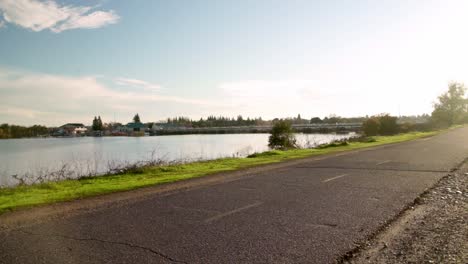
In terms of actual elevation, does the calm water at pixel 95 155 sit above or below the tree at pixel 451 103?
below

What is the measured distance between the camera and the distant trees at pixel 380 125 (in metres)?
74.3

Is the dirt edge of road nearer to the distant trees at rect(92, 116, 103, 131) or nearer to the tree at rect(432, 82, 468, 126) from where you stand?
the tree at rect(432, 82, 468, 126)

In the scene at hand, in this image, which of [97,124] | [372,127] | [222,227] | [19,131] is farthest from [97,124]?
[222,227]

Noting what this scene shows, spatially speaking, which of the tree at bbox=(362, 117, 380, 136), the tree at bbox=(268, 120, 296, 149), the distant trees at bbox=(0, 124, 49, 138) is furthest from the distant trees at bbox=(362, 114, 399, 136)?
the distant trees at bbox=(0, 124, 49, 138)

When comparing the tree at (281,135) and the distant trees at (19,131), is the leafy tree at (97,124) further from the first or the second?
the tree at (281,135)

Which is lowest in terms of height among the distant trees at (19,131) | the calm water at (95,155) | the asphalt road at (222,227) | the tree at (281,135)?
the calm water at (95,155)

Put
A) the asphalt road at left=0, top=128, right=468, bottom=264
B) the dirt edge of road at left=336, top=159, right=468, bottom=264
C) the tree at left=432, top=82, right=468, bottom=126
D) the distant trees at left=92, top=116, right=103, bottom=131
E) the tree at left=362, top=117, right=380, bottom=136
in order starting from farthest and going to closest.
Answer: the distant trees at left=92, top=116, right=103, bottom=131 < the tree at left=432, top=82, right=468, bottom=126 < the tree at left=362, top=117, right=380, bottom=136 < the asphalt road at left=0, top=128, right=468, bottom=264 < the dirt edge of road at left=336, top=159, right=468, bottom=264

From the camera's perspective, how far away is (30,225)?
753cm

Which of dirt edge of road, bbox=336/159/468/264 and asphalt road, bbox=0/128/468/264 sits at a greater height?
asphalt road, bbox=0/128/468/264

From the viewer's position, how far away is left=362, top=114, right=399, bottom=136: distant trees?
74.3 meters

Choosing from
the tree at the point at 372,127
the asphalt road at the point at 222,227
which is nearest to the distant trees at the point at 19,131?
the tree at the point at 372,127

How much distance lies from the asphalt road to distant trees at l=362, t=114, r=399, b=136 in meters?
66.5

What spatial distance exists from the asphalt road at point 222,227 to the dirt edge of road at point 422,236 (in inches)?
10.2

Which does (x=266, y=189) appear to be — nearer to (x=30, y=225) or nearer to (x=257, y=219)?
Result: (x=257, y=219)
